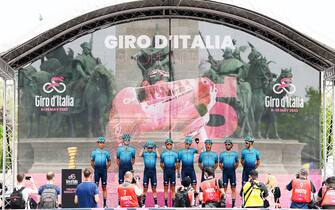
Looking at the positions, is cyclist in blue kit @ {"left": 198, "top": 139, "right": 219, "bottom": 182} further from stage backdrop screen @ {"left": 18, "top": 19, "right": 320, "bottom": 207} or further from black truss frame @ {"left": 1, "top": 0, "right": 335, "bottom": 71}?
black truss frame @ {"left": 1, "top": 0, "right": 335, "bottom": 71}

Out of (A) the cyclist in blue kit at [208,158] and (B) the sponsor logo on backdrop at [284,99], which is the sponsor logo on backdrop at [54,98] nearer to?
(A) the cyclist in blue kit at [208,158]

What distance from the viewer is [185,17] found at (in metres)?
18.7

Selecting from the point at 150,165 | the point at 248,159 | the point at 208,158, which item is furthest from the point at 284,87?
the point at 150,165

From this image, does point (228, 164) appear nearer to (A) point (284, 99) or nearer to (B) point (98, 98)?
(A) point (284, 99)

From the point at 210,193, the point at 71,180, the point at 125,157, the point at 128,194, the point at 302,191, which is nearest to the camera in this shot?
the point at 128,194

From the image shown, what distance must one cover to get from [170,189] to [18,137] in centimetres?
388

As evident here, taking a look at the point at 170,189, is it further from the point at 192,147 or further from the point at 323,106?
the point at 323,106

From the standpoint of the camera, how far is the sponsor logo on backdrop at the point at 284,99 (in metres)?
18.9

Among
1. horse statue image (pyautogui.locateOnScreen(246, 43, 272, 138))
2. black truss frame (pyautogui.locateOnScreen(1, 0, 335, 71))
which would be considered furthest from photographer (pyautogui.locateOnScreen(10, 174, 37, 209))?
horse statue image (pyautogui.locateOnScreen(246, 43, 272, 138))

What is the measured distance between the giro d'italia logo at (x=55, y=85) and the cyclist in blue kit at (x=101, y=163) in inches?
66.3

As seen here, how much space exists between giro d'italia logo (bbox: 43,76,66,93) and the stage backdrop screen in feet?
0.08

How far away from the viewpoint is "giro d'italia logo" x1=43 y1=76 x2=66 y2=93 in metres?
18.7

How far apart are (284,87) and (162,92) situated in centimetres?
297

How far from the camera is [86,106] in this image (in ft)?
61.8
